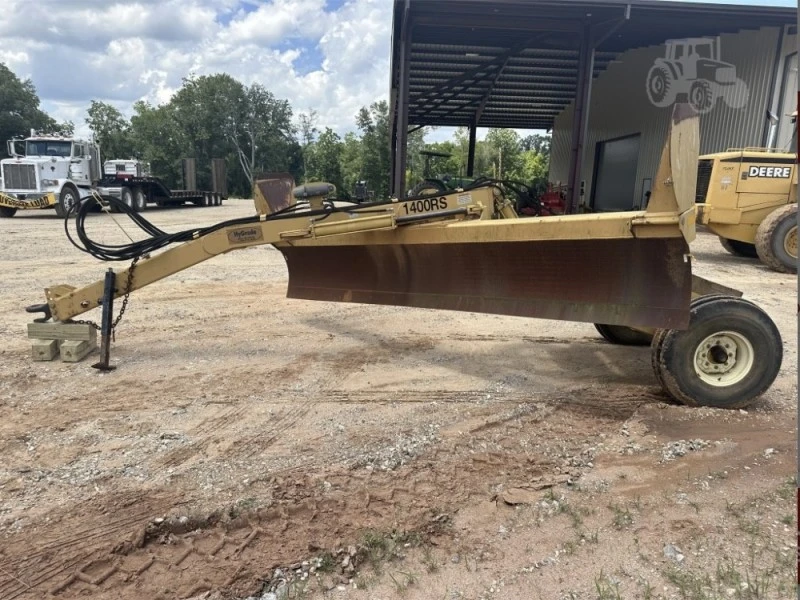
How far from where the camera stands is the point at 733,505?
8.93 feet

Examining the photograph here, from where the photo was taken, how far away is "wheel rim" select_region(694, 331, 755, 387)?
3.74 meters

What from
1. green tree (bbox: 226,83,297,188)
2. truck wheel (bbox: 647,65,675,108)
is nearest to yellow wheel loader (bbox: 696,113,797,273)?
truck wheel (bbox: 647,65,675,108)

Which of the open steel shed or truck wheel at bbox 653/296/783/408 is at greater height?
the open steel shed

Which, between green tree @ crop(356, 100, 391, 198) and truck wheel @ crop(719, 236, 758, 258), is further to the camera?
green tree @ crop(356, 100, 391, 198)

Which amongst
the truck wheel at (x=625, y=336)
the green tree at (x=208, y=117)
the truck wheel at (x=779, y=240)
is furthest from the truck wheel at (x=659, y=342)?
the green tree at (x=208, y=117)

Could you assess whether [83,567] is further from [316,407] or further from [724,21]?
[724,21]

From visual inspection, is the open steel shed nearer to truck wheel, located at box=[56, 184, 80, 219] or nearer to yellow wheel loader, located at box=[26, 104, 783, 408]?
yellow wheel loader, located at box=[26, 104, 783, 408]

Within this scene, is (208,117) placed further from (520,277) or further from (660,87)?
(520,277)

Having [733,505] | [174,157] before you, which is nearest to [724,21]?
[733,505]

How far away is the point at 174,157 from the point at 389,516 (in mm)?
56424

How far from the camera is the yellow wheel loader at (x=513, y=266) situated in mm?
3555

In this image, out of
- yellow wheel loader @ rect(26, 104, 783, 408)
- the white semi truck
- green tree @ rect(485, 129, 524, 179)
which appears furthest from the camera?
green tree @ rect(485, 129, 524, 179)

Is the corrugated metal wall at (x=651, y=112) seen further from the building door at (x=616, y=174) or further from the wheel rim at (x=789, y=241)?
the wheel rim at (x=789, y=241)

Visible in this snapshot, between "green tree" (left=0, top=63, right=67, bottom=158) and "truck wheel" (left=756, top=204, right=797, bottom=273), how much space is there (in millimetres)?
53255
